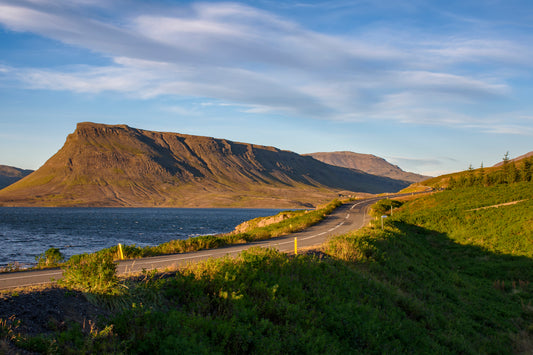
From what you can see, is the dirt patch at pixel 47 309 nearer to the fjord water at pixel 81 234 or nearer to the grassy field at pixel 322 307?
the grassy field at pixel 322 307

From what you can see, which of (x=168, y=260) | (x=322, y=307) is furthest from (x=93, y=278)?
(x=168, y=260)

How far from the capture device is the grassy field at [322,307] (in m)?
6.70

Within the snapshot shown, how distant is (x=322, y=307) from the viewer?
9.93m

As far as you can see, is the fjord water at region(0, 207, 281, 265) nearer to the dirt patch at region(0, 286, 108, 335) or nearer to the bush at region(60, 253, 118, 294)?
the bush at region(60, 253, 118, 294)

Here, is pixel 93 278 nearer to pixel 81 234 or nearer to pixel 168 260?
pixel 168 260

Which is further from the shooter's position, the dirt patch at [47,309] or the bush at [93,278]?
the bush at [93,278]

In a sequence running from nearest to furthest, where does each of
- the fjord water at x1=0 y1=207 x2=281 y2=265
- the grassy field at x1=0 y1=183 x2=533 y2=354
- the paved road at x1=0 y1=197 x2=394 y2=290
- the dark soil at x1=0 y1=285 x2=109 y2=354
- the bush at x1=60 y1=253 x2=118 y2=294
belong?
the dark soil at x1=0 y1=285 x2=109 y2=354
the grassy field at x1=0 y1=183 x2=533 y2=354
the bush at x1=60 y1=253 x2=118 y2=294
the paved road at x1=0 y1=197 x2=394 y2=290
the fjord water at x1=0 y1=207 x2=281 y2=265

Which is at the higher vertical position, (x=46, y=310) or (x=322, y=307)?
(x=46, y=310)

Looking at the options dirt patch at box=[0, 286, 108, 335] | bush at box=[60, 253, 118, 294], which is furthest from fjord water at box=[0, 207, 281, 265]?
dirt patch at box=[0, 286, 108, 335]

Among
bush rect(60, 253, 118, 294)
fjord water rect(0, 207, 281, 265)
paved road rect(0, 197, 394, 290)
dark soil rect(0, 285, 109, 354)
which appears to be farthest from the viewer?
fjord water rect(0, 207, 281, 265)

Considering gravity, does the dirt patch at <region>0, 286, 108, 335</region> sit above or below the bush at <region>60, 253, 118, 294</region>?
below

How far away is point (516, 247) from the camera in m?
24.8

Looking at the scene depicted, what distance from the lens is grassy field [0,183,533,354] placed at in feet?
22.0

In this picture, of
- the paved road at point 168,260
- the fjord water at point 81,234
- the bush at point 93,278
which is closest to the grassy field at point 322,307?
the bush at point 93,278
